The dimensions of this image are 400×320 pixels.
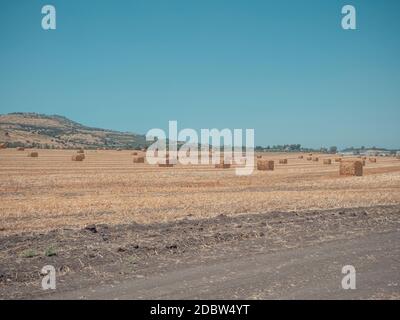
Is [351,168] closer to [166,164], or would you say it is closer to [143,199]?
[166,164]

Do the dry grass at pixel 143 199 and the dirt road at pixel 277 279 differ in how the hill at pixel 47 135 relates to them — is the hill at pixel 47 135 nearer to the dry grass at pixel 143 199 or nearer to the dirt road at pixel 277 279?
the dry grass at pixel 143 199

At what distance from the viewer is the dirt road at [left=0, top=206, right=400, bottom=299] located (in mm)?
6969

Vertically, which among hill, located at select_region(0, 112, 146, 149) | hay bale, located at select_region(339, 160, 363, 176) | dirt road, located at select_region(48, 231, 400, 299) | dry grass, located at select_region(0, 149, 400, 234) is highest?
hill, located at select_region(0, 112, 146, 149)

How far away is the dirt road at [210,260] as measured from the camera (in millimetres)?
6969

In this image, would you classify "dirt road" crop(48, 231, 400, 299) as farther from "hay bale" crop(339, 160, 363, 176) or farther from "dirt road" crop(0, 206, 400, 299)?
"hay bale" crop(339, 160, 363, 176)

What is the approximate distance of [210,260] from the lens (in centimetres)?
883

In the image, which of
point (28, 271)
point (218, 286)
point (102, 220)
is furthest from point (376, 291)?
point (102, 220)

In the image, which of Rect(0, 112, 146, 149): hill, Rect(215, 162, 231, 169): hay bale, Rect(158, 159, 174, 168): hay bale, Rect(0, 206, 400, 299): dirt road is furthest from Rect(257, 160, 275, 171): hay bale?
Rect(0, 112, 146, 149): hill

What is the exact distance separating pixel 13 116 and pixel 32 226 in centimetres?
18788

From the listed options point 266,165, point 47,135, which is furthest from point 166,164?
point 47,135

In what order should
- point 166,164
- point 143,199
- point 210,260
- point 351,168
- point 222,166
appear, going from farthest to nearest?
point 166,164 < point 222,166 < point 351,168 < point 143,199 < point 210,260
